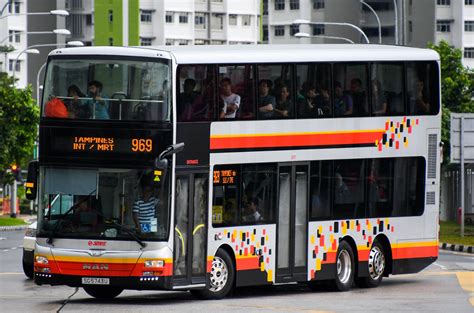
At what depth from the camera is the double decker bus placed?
23.6 metres

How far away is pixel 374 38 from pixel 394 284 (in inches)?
3604

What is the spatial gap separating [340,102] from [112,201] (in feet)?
16.5

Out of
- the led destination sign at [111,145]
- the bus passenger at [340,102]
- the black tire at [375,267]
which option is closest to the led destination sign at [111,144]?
the led destination sign at [111,145]

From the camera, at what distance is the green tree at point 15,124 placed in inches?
2916

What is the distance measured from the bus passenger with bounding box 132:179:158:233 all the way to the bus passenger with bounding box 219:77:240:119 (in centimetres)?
190

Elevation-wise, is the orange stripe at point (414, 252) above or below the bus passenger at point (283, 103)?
below

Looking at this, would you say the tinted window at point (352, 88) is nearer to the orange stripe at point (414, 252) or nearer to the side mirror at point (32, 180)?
the orange stripe at point (414, 252)

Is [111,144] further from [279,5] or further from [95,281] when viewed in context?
[279,5]

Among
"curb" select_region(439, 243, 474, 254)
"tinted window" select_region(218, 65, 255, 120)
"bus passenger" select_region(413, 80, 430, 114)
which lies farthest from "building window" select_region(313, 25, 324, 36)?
"tinted window" select_region(218, 65, 255, 120)

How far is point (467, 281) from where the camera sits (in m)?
29.5

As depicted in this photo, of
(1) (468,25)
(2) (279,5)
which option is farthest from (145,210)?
(2) (279,5)

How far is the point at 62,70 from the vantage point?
24.0m

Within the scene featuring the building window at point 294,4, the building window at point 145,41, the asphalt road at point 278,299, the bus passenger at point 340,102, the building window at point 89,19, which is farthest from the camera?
the building window at point 294,4

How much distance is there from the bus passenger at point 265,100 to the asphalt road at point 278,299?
288 centimetres
